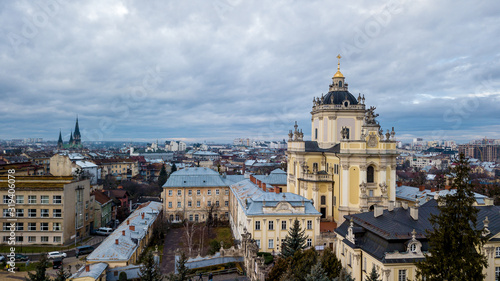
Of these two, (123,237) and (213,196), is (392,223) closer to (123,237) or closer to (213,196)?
(123,237)

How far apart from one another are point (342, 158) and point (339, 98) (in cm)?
942

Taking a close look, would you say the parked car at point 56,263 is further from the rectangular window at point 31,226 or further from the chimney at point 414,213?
the chimney at point 414,213

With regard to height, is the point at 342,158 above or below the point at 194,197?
above

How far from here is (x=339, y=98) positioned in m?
47.9

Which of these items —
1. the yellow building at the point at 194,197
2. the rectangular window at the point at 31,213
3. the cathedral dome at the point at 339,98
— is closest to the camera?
the rectangular window at the point at 31,213

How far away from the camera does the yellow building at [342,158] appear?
42.9 metres

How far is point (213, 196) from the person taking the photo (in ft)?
177

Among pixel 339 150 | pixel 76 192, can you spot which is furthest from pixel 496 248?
pixel 76 192

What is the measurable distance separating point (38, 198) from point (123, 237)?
15228mm

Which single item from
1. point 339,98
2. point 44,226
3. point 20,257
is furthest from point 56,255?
point 339,98

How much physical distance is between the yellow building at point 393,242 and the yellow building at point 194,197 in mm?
28094

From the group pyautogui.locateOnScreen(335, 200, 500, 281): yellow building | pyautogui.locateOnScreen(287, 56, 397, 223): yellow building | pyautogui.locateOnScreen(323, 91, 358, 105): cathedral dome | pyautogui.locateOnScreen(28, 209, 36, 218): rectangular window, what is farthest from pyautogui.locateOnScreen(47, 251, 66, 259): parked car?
pyautogui.locateOnScreen(323, 91, 358, 105): cathedral dome

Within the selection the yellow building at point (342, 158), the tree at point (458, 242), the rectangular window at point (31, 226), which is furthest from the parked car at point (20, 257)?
the tree at point (458, 242)

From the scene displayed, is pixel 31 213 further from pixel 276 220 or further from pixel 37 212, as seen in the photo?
pixel 276 220
